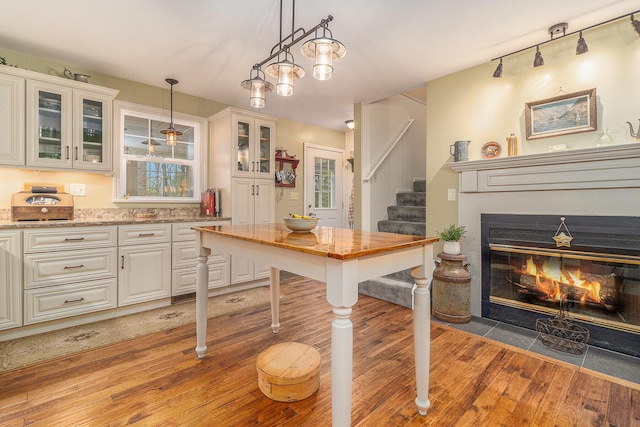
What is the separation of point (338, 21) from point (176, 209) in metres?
2.83

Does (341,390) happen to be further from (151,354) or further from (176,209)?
(176,209)

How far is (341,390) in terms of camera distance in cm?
121

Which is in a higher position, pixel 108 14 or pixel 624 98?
pixel 108 14

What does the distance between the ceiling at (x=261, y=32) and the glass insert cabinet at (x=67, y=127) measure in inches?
15.0

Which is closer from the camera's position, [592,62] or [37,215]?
[592,62]

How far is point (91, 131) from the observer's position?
9.77 feet

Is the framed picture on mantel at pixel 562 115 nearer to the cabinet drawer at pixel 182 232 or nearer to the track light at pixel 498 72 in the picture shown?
the track light at pixel 498 72

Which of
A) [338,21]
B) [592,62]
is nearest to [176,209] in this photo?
[338,21]

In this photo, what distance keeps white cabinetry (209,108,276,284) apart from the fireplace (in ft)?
8.68

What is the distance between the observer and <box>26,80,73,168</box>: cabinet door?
104 inches

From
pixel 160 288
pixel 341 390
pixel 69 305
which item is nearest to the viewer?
pixel 341 390

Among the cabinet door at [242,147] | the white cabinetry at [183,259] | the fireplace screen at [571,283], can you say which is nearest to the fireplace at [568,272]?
the fireplace screen at [571,283]

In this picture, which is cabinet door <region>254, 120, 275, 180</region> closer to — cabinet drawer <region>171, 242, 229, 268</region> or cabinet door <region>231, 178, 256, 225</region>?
cabinet door <region>231, 178, 256, 225</region>

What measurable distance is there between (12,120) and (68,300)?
163 centimetres
